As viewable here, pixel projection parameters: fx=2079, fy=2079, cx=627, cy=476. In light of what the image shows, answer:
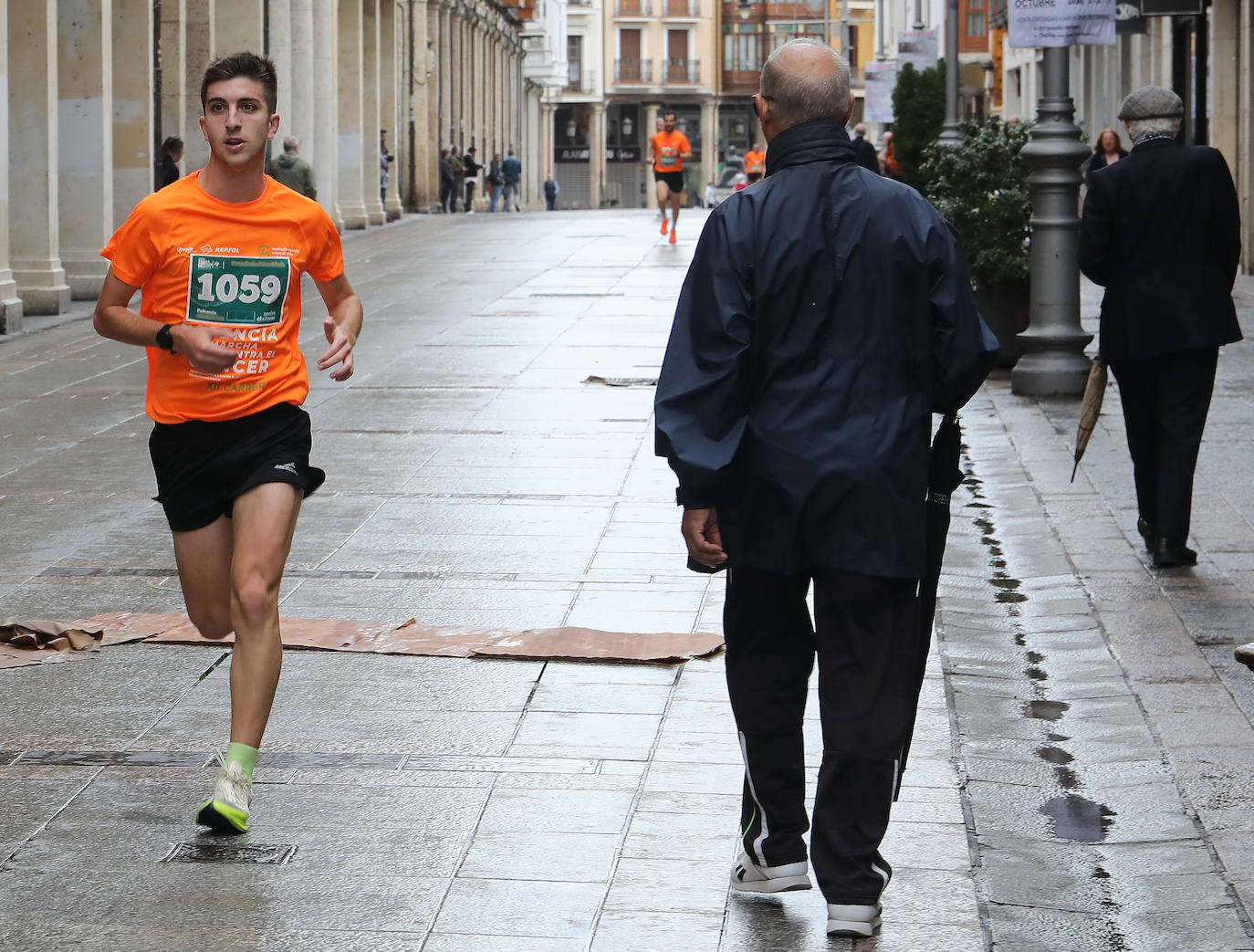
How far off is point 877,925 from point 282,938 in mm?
1177

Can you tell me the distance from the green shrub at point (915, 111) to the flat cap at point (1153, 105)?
2786cm

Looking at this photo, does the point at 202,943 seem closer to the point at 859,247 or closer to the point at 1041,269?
the point at 859,247

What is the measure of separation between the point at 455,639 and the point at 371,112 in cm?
3313

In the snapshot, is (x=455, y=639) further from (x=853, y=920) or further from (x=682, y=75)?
(x=682, y=75)

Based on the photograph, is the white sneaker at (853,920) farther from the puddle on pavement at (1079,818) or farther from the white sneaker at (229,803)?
the white sneaker at (229,803)

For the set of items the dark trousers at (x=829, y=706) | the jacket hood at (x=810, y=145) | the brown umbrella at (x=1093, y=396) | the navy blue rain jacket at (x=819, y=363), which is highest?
the jacket hood at (x=810, y=145)

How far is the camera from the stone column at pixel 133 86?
23.5 m

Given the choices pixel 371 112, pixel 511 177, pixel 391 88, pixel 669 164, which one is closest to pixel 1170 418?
pixel 669 164

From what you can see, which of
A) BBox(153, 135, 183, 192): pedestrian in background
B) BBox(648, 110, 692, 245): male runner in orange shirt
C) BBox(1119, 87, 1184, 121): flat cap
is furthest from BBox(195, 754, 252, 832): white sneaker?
BBox(648, 110, 692, 245): male runner in orange shirt

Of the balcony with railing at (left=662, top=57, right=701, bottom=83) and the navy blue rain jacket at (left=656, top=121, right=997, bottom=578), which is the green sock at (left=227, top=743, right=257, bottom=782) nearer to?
the navy blue rain jacket at (left=656, top=121, right=997, bottom=578)

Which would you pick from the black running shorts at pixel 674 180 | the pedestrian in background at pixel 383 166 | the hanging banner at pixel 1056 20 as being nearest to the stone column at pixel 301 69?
the black running shorts at pixel 674 180

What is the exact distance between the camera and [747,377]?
13.6ft

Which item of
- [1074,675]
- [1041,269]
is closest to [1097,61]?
[1041,269]

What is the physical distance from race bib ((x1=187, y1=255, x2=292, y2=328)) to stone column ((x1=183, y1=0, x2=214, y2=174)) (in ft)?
71.9
